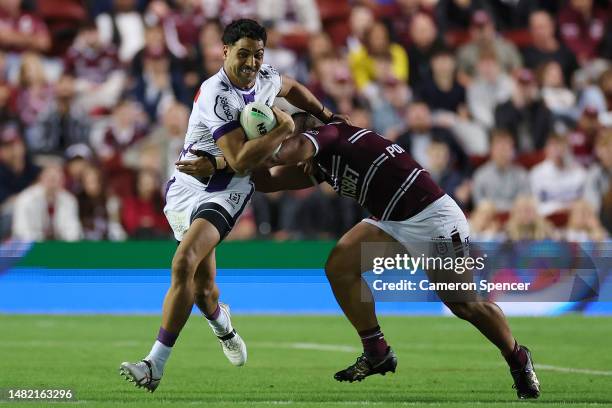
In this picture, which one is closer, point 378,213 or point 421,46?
point 378,213

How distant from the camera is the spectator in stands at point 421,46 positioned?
20.8 metres

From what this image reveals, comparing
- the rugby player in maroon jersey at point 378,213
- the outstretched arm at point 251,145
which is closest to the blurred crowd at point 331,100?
the rugby player in maroon jersey at point 378,213

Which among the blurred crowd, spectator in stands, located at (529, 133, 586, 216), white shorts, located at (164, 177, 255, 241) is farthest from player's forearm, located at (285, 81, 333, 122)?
spectator in stands, located at (529, 133, 586, 216)

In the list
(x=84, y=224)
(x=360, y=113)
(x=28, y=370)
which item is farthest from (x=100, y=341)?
(x=360, y=113)

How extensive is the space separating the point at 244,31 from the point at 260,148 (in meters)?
0.98

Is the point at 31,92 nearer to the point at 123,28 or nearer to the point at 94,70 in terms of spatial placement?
the point at 94,70

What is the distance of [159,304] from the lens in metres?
17.1

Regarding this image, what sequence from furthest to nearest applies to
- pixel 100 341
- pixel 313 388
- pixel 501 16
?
pixel 501 16, pixel 100 341, pixel 313 388

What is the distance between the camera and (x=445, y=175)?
18.1 m

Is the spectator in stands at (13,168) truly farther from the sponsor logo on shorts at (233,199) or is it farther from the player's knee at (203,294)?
the sponsor logo on shorts at (233,199)

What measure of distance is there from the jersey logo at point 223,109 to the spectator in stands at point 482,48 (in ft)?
41.0

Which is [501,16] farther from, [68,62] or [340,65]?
[68,62]

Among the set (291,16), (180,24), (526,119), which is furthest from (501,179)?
(180,24)

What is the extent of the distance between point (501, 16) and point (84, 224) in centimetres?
928
